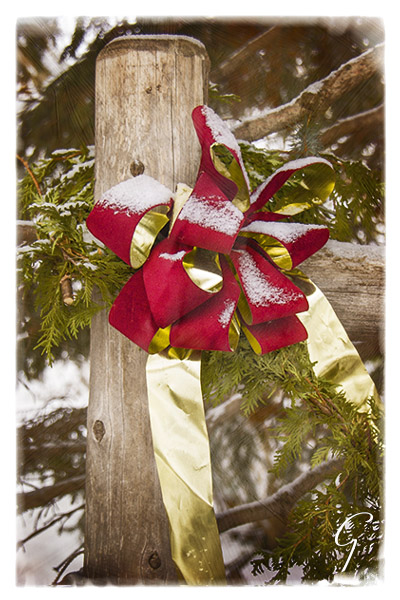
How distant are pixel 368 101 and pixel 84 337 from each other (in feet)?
1.62

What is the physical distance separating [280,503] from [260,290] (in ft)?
0.97

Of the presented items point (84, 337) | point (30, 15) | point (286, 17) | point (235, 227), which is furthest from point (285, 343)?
point (30, 15)

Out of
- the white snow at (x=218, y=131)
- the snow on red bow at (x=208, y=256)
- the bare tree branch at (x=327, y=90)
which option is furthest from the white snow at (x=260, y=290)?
the bare tree branch at (x=327, y=90)

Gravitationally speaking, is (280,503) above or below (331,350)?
below

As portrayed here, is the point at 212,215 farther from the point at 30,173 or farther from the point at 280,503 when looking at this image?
the point at 280,503

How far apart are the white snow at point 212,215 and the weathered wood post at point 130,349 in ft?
0.35

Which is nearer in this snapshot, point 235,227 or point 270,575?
point 235,227

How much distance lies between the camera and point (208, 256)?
53cm

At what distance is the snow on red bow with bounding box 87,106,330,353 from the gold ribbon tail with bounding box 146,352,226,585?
0.04 meters

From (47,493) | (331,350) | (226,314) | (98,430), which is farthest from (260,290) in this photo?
(47,493)

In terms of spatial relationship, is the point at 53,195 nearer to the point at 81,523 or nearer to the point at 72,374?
the point at 72,374

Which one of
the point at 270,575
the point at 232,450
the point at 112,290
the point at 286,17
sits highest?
the point at 286,17

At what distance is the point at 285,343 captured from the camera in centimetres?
54

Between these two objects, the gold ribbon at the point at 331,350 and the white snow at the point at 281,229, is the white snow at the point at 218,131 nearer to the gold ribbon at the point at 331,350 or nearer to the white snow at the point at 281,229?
the white snow at the point at 281,229
